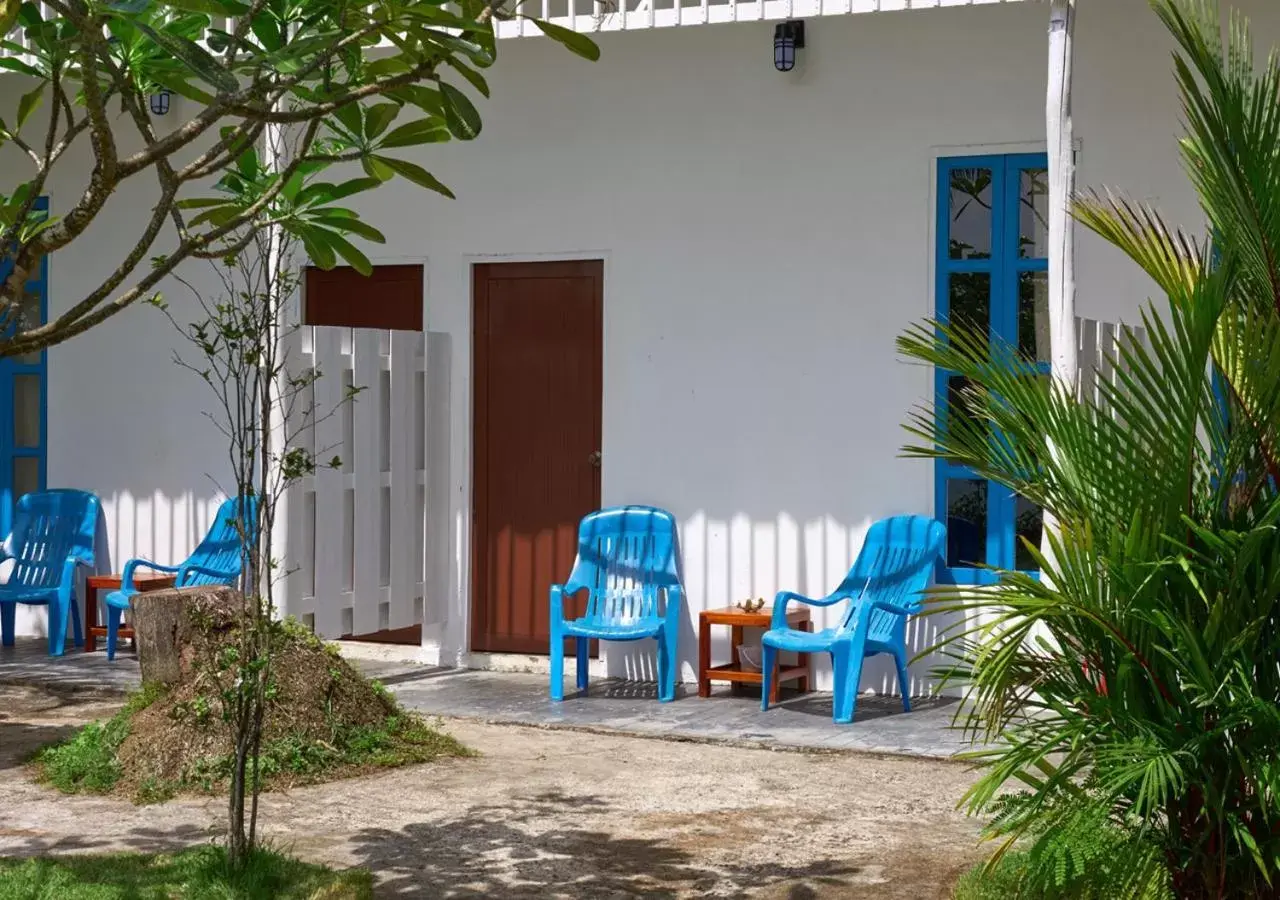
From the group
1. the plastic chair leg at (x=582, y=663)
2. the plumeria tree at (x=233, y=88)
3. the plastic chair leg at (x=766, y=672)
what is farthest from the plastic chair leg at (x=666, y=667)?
the plumeria tree at (x=233, y=88)

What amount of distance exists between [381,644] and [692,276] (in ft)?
9.39

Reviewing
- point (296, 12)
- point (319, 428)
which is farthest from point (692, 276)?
point (296, 12)

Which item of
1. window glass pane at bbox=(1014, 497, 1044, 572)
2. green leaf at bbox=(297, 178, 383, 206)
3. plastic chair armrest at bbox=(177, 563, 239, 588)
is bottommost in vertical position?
plastic chair armrest at bbox=(177, 563, 239, 588)

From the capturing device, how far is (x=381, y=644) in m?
10.0

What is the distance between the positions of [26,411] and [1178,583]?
874cm

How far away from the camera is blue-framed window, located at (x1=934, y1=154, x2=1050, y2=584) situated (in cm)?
830

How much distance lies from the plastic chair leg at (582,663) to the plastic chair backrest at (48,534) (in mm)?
3365

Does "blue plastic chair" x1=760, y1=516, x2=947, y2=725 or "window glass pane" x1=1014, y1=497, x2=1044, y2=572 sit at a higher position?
"window glass pane" x1=1014, y1=497, x2=1044, y2=572

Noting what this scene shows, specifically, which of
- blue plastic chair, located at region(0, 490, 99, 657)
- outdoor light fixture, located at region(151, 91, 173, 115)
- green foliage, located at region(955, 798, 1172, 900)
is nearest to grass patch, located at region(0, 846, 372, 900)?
green foliage, located at region(955, 798, 1172, 900)

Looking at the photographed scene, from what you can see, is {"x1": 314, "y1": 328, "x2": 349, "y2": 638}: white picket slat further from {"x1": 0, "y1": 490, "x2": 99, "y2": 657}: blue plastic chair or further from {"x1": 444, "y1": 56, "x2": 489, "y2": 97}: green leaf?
{"x1": 444, "y1": 56, "x2": 489, "y2": 97}: green leaf

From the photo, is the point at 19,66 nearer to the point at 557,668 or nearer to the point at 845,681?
the point at 845,681

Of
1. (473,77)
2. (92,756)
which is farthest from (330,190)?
(92,756)

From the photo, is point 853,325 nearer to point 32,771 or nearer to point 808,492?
point 808,492

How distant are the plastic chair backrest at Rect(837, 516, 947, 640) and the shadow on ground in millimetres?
2630
